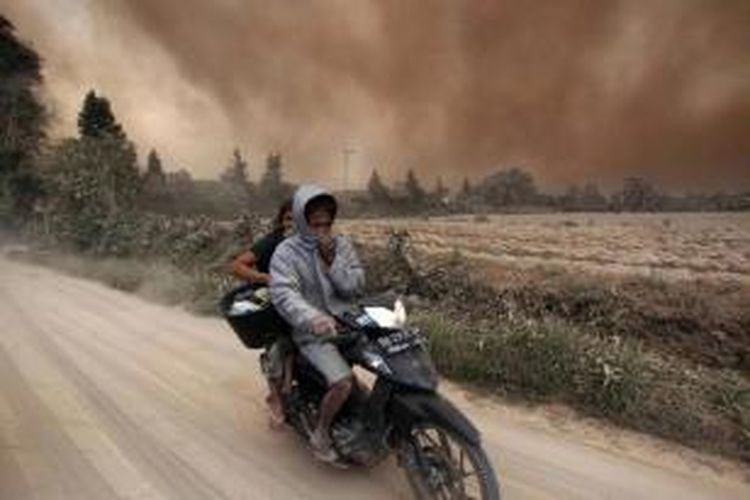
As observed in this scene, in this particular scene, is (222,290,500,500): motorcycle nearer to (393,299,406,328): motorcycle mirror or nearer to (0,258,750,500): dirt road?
(393,299,406,328): motorcycle mirror

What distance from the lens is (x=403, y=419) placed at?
5559 mm

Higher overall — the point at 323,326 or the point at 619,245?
the point at 323,326

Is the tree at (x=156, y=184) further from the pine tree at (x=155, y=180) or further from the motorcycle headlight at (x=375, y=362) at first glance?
the motorcycle headlight at (x=375, y=362)

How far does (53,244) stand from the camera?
117ft

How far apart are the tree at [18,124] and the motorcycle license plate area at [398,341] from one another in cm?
4713

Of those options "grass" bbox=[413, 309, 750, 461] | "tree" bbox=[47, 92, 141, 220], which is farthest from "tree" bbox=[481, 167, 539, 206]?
"grass" bbox=[413, 309, 750, 461]

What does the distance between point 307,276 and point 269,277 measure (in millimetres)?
524

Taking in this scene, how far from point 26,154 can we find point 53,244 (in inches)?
627

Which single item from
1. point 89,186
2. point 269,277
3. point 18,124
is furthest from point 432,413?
point 18,124

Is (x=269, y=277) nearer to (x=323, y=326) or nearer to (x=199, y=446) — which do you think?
(x=323, y=326)

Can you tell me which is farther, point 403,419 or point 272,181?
point 272,181

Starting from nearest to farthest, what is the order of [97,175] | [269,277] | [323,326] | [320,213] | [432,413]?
[432,413] → [323,326] → [320,213] → [269,277] → [97,175]

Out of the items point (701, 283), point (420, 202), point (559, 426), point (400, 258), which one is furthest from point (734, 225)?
point (420, 202)

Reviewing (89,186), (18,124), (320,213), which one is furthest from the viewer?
(18,124)
